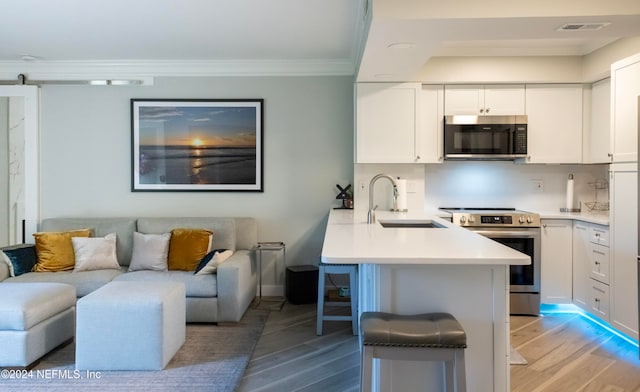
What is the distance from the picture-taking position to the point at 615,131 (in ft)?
11.8

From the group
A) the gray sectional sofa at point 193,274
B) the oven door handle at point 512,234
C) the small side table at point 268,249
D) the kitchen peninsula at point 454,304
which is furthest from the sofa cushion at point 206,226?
the kitchen peninsula at point 454,304

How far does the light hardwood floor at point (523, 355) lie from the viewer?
269 centimetres

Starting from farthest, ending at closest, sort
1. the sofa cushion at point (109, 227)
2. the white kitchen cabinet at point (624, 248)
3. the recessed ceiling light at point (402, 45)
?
the sofa cushion at point (109, 227)
the white kitchen cabinet at point (624, 248)
the recessed ceiling light at point (402, 45)

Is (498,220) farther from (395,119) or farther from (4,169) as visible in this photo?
(4,169)

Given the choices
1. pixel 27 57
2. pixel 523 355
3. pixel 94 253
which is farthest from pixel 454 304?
pixel 27 57

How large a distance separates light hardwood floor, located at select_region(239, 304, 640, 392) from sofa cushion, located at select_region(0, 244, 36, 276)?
86.1 inches

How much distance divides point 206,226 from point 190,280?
0.73m

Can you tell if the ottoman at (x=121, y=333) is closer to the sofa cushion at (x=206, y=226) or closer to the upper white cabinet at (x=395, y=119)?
the sofa cushion at (x=206, y=226)

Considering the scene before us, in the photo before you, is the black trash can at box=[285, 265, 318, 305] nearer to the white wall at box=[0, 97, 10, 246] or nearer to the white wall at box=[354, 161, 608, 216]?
the white wall at box=[354, 161, 608, 216]

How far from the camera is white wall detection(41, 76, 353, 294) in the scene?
474cm

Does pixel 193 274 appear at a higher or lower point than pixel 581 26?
lower

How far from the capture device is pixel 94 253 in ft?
13.4

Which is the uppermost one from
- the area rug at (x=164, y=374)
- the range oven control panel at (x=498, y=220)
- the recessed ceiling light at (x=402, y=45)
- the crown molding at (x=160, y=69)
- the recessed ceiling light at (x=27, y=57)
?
the recessed ceiling light at (x=27, y=57)

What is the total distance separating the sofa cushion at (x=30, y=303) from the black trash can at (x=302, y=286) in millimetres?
1888
